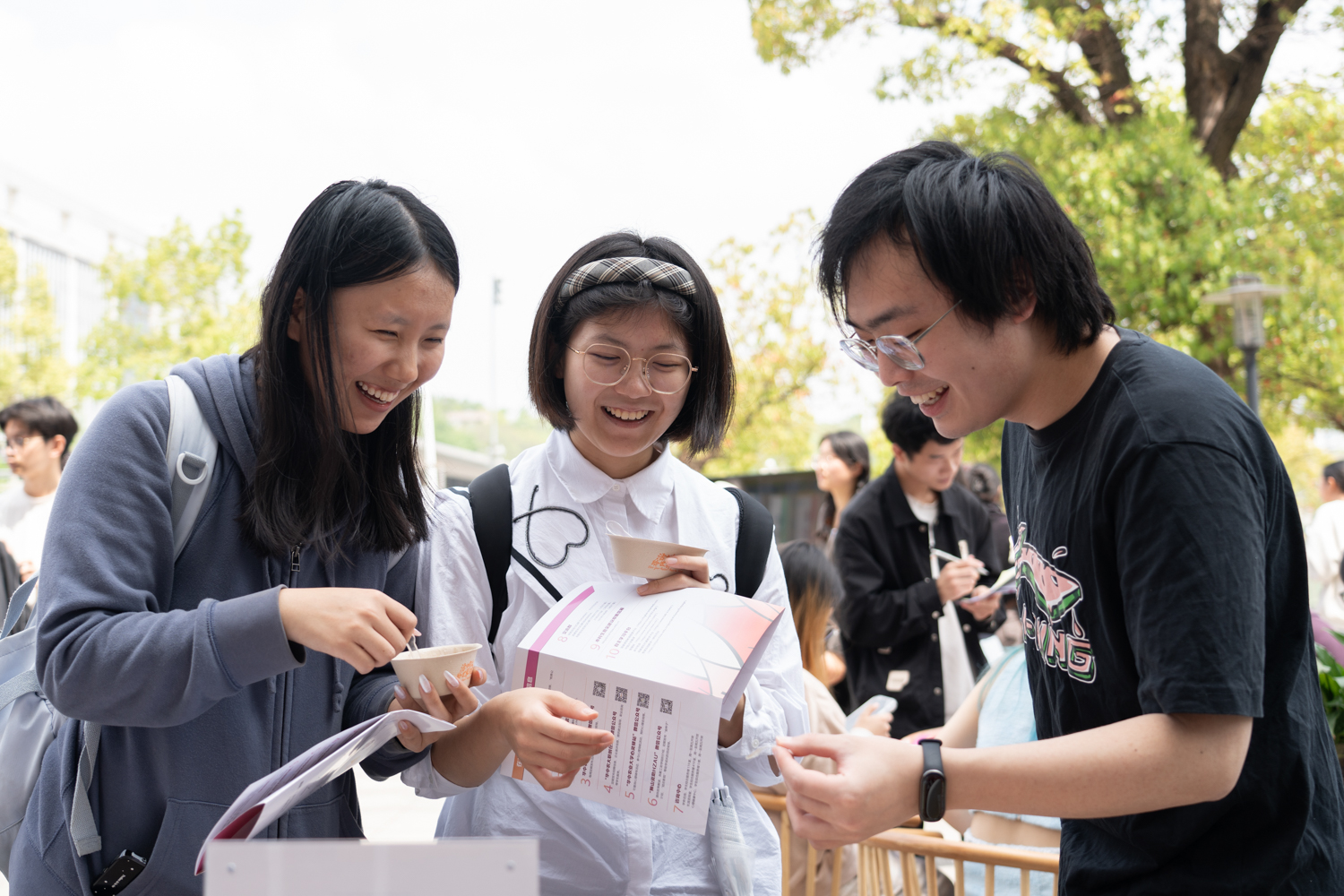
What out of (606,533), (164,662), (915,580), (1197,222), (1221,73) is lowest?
(915,580)

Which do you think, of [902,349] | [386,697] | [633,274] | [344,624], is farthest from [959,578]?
[344,624]

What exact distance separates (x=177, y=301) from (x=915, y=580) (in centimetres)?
1972

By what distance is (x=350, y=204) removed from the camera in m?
1.64

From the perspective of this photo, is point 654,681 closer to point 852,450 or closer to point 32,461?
point 852,450

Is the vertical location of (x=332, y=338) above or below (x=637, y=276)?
below

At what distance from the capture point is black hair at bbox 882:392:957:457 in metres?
3.86

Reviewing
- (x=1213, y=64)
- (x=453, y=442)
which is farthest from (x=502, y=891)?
(x=453, y=442)

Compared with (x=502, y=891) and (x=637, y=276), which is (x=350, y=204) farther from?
(x=502, y=891)

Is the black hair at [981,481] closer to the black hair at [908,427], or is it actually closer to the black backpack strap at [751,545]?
the black hair at [908,427]

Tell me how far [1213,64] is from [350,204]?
28.0 feet

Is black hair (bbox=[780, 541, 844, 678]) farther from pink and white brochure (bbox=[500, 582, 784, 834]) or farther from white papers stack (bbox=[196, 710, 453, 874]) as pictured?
white papers stack (bbox=[196, 710, 453, 874])

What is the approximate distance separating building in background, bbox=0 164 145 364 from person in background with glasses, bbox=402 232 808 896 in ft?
197

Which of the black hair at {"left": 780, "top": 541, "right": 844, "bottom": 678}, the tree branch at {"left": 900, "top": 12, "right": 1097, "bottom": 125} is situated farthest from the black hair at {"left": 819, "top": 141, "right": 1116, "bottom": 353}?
the tree branch at {"left": 900, "top": 12, "right": 1097, "bottom": 125}

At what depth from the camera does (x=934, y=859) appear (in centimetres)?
210
